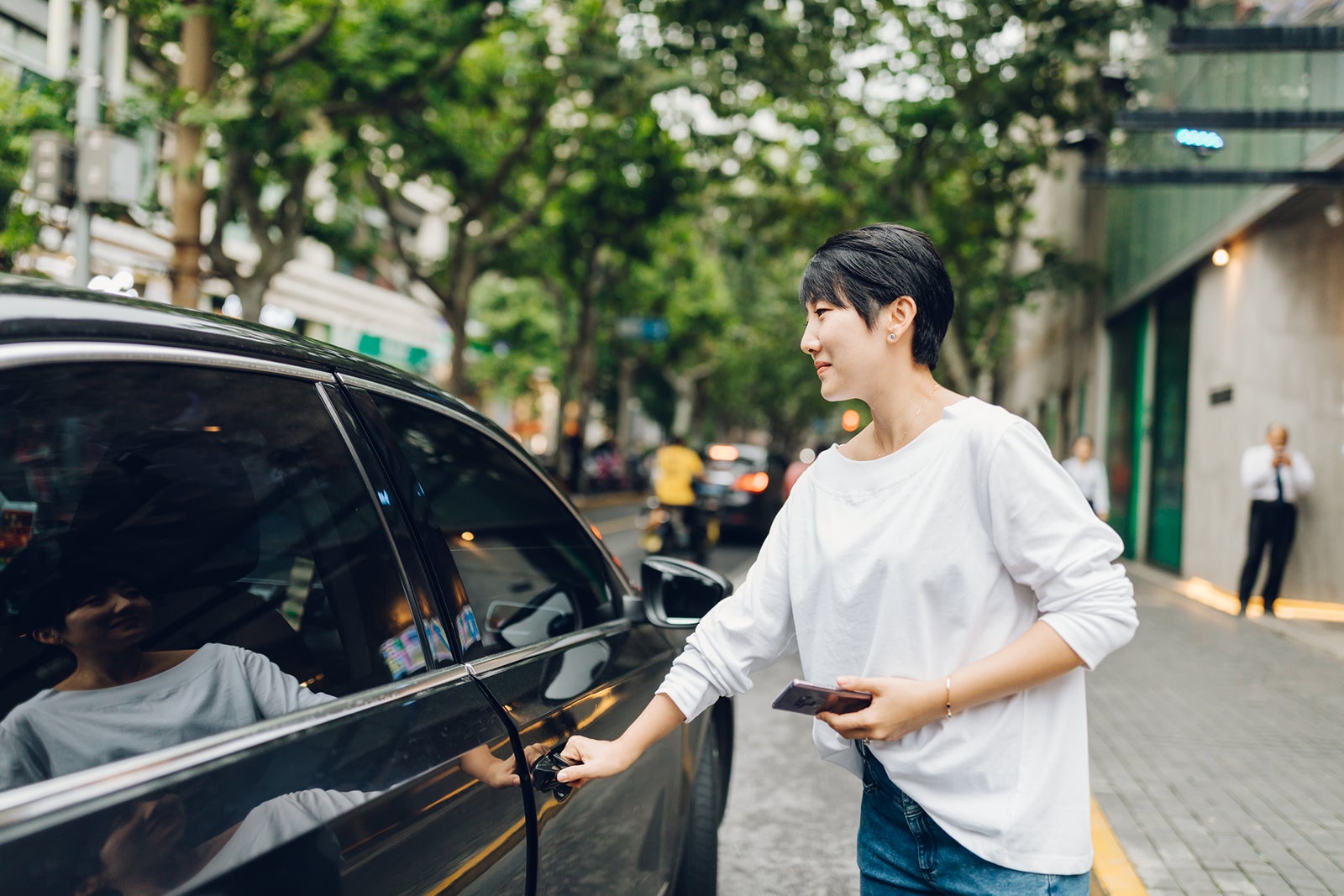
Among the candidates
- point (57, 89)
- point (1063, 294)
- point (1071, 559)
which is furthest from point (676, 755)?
point (1063, 294)

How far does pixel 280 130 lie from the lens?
39.2 feet

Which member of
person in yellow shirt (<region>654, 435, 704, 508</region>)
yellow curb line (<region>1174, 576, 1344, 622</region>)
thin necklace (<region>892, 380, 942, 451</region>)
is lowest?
yellow curb line (<region>1174, 576, 1344, 622</region>)

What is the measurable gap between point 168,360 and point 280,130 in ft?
37.3

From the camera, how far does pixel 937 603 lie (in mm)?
1676

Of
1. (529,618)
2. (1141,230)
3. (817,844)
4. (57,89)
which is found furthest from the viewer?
(1141,230)

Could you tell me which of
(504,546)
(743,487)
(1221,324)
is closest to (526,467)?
(504,546)

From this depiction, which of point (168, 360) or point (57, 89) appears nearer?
point (168, 360)

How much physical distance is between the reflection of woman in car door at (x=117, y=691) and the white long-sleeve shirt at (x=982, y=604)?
816mm

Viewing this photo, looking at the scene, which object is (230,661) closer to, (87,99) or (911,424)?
(911,424)

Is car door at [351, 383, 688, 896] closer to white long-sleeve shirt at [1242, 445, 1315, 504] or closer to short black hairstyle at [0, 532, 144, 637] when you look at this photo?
short black hairstyle at [0, 532, 144, 637]

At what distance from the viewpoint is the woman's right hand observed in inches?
72.0

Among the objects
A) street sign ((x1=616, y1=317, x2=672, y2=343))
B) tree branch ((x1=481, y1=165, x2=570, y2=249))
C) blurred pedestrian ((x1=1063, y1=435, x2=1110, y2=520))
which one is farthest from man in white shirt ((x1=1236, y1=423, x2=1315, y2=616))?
street sign ((x1=616, y1=317, x2=672, y2=343))

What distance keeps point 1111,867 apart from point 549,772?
2834 millimetres

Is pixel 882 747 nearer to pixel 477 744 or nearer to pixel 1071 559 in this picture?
pixel 1071 559
